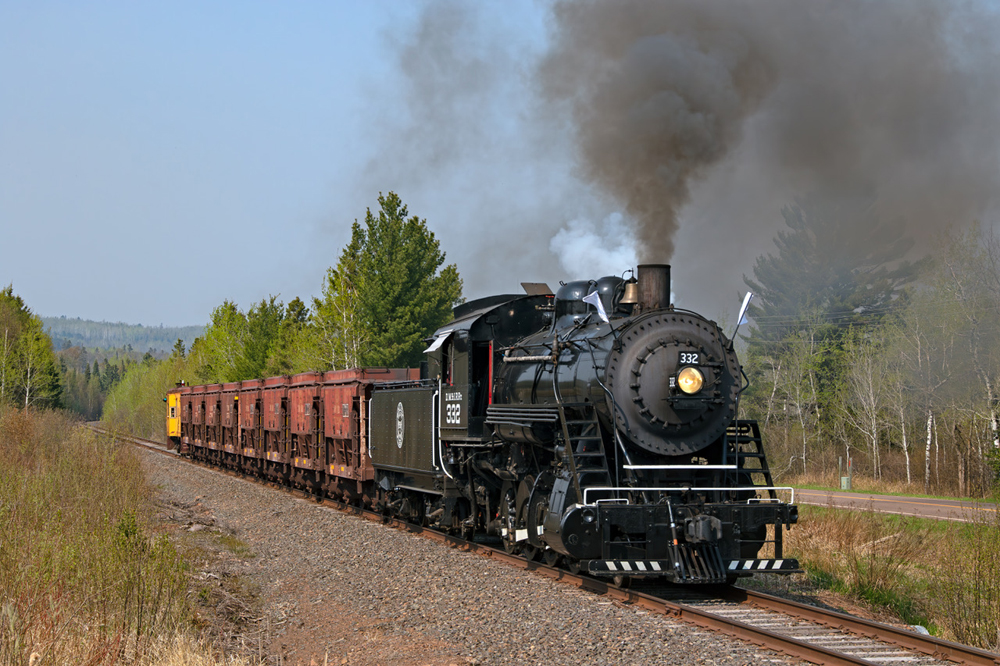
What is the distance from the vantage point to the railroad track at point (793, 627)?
6.95m

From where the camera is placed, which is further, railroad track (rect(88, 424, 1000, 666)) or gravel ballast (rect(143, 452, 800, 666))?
gravel ballast (rect(143, 452, 800, 666))

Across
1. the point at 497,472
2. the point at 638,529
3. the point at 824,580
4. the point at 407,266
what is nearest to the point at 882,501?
the point at 824,580

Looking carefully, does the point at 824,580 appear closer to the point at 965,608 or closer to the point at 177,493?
the point at 965,608

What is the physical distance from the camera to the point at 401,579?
10688mm

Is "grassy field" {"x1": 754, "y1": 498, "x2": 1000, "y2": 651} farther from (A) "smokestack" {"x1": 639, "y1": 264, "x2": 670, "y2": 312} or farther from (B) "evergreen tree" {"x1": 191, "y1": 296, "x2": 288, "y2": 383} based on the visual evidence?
(B) "evergreen tree" {"x1": 191, "y1": 296, "x2": 288, "y2": 383}

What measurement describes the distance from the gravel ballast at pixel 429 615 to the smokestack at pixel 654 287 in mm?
3290

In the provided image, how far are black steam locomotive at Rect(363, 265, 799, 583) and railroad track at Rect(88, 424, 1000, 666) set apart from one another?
0.28m

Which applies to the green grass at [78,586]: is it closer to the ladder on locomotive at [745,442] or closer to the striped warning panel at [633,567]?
the striped warning panel at [633,567]

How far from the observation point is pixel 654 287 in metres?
10.3

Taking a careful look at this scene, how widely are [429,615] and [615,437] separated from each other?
2.64m

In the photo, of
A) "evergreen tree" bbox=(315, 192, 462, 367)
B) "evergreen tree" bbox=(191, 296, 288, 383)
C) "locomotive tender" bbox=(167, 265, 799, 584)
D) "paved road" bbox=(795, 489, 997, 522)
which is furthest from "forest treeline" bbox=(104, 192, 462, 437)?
"locomotive tender" bbox=(167, 265, 799, 584)

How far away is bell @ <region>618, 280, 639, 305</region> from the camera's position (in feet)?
34.9

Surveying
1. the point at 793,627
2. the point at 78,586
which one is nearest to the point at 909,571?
the point at 793,627

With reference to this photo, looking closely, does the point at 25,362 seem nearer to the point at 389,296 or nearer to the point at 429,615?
the point at 389,296
